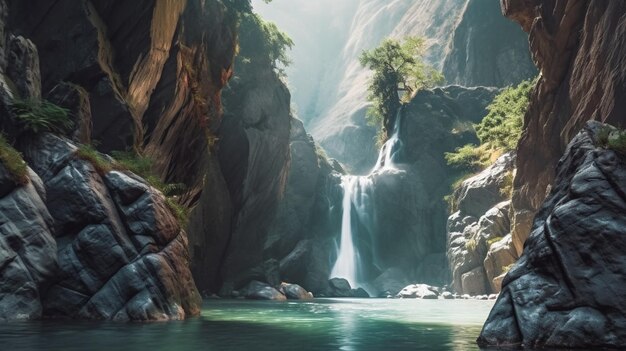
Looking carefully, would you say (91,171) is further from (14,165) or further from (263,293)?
(263,293)

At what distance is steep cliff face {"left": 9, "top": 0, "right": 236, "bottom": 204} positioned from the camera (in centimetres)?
1689

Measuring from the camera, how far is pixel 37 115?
13.1 metres

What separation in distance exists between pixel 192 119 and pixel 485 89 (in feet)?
135

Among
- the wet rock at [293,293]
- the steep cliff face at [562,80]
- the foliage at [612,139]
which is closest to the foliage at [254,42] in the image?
the wet rock at [293,293]

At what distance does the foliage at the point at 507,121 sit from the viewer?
127 ft

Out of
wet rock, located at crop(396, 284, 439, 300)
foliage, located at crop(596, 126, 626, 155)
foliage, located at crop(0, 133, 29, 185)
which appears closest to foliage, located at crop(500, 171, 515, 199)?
wet rock, located at crop(396, 284, 439, 300)

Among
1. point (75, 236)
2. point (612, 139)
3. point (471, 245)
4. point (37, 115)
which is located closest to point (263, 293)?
point (471, 245)

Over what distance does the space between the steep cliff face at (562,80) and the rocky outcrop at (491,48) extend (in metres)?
33.7

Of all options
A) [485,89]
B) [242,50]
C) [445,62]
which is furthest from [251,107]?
[445,62]

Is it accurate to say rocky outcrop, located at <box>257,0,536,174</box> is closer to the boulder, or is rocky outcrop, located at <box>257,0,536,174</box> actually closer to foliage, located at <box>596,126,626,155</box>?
the boulder

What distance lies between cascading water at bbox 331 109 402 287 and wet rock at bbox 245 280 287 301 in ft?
48.7

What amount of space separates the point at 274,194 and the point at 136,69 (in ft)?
72.2

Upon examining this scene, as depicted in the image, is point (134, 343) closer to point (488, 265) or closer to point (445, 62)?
point (488, 265)

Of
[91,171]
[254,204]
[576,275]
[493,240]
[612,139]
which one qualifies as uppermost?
[254,204]
